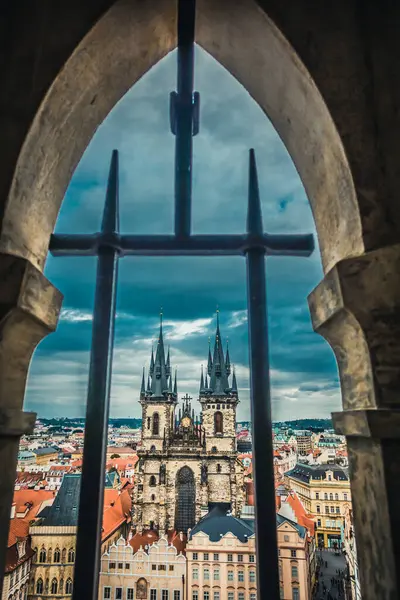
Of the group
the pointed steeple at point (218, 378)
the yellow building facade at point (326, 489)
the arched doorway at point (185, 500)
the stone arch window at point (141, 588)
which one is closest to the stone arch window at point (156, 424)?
the arched doorway at point (185, 500)

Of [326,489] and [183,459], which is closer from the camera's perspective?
[326,489]

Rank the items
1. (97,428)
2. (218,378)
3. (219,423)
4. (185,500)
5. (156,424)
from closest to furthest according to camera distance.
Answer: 1. (97,428)
2. (218,378)
3. (185,500)
4. (219,423)
5. (156,424)

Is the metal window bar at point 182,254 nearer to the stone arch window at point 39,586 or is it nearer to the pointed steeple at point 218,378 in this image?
the stone arch window at point 39,586

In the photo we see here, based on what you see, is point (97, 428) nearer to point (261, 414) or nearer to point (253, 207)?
point (261, 414)

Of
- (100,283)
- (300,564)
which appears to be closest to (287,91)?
(100,283)

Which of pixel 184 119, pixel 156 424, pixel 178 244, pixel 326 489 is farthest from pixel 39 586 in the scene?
pixel 156 424

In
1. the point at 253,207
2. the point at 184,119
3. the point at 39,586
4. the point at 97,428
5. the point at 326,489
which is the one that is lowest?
the point at 39,586

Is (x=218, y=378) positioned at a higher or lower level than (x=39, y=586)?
higher
